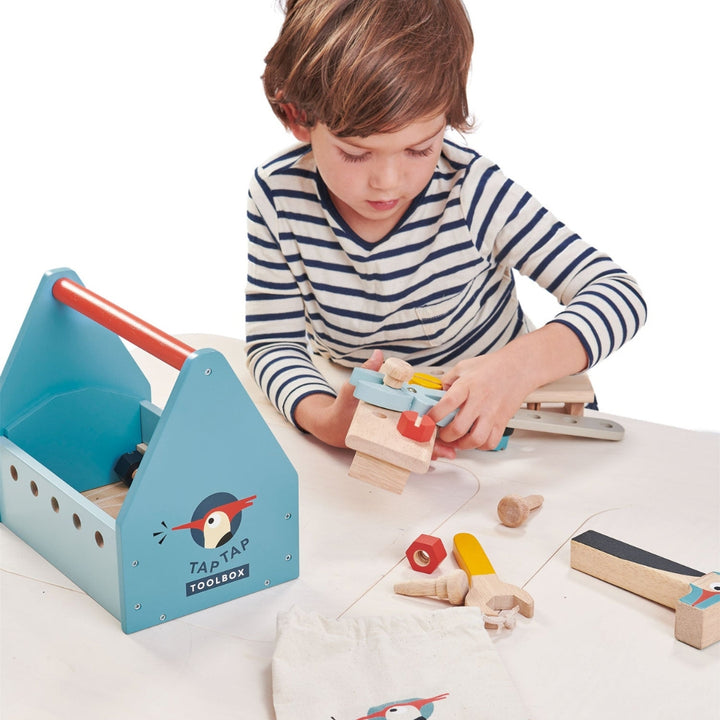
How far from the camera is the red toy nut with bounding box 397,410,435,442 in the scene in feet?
3.10

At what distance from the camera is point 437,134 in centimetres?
107

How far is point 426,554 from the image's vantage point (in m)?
0.89

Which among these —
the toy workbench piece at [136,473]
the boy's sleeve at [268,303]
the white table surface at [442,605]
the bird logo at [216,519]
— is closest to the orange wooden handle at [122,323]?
the toy workbench piece at [136,473]

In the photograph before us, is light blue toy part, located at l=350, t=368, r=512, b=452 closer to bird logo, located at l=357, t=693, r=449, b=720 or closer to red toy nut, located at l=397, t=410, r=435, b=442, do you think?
red toy nut, located at l=397, t=410, r=435, b=442

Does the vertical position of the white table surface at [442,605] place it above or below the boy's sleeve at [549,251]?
below

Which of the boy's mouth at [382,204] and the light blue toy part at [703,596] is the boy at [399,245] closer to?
the boy's mouth at [382,204]

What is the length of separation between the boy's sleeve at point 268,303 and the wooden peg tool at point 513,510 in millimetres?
367

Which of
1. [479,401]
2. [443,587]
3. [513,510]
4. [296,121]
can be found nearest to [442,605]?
[443,587]

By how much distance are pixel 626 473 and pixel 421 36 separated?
0.53m

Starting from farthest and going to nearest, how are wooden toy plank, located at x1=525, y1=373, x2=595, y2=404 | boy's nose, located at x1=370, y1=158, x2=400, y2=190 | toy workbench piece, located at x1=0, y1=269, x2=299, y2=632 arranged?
1. wooden toy plank, located at x1=525, y1=373, x2=595, y2=404
2. boy's nose, located at x1=370, y1=158, x2=400, y2=190
3. toy workbench piece, located at x1=0, y1=269, x2=299, y2=632

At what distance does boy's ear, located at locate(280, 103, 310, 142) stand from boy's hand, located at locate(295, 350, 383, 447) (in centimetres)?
29

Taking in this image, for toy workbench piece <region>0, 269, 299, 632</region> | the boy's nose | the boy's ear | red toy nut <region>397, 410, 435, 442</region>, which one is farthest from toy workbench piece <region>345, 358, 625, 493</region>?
the boy's ear

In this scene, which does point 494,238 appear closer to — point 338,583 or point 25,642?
point 338,583

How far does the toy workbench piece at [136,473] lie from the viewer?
795 mm
